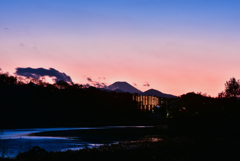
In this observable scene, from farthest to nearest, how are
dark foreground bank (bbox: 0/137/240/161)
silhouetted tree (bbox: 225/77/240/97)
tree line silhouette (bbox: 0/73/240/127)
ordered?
silhouetted tree (bbox: 225/77/240/97)
tree line silhouette (bbox: 0/73/240/127)
dark foreground bank (bbox: 0/137/240/161)

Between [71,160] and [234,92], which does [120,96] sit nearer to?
[234,92]

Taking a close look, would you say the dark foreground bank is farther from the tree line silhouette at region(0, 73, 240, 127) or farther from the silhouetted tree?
the silhouetted tree

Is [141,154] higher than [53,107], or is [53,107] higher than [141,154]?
[53,107]

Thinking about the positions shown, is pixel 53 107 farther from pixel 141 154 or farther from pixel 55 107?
pixel 141 154

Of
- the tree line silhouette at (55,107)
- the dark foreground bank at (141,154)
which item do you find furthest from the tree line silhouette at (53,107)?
the dark foreground bank at (141,154)

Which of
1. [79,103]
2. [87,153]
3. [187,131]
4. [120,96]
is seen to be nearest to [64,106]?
[79,103]

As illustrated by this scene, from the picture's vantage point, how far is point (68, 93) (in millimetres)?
95438

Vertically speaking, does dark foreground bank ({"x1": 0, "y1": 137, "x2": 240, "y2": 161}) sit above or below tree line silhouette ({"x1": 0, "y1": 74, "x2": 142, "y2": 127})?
below

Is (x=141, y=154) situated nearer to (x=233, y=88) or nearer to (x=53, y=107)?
(x=53, y=107)

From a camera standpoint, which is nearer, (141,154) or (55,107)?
(141,154)

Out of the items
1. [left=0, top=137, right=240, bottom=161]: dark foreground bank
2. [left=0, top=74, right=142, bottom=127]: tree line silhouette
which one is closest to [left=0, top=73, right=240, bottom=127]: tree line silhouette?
[left=0, top=74, right=142, bottom=127]: tree line silhouette

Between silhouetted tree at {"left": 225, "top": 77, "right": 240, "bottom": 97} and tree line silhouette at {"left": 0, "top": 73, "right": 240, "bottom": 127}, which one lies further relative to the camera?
silhouetted tree at {"left": 225, "top": 77, "right": 240, "bottom": 97}

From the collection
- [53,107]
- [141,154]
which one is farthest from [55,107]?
[141,154]

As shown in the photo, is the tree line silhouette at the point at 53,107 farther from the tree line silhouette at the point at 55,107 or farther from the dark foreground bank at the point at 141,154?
the dark foreground bank at the point at 141,154
